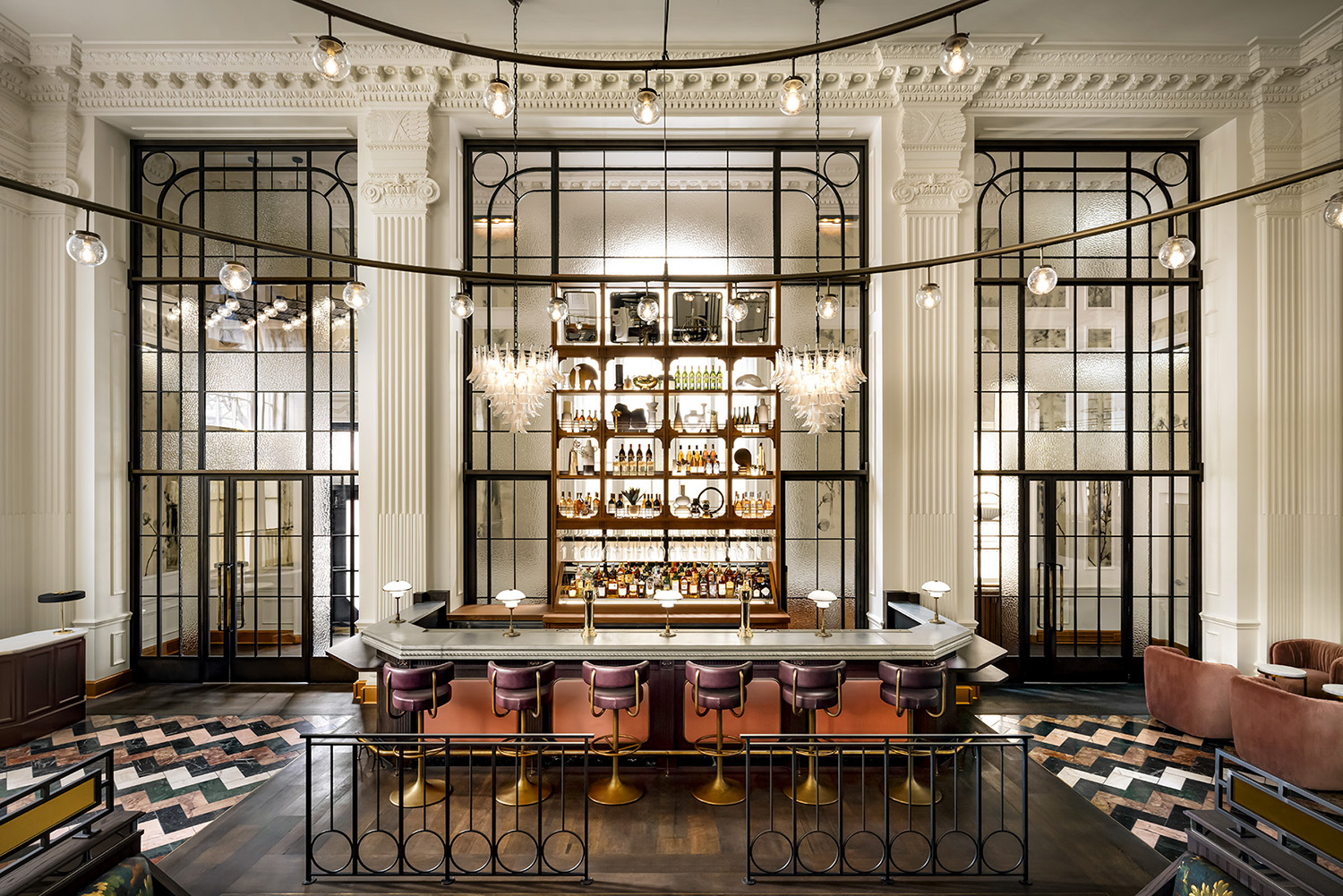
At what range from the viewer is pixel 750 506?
639 centimetres

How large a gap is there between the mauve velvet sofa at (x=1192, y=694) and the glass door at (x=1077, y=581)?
1.11 m

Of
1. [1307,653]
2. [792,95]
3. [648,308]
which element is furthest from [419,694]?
[1307,653]

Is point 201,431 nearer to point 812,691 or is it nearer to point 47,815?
point 47,815

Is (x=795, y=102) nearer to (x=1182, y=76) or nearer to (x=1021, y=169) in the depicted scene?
(x=1021, y=169)

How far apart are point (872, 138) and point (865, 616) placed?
16.3ft

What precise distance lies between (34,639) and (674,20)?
7898 mm

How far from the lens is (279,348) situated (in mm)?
6934

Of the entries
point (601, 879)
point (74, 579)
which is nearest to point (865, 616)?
point (601, 879)

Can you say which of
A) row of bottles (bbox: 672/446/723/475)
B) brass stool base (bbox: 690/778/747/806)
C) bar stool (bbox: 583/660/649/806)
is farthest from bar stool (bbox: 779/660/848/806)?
row of bottles (bbox: 672/446/723/475)

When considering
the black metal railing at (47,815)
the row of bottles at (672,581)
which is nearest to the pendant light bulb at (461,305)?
the row of bottles at (672,581)

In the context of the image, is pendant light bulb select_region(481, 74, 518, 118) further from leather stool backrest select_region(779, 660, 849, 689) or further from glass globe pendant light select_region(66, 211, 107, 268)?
leather stool backrest select_region(779, 660, 849, 689)

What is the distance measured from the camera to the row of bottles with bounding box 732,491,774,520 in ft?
20.7

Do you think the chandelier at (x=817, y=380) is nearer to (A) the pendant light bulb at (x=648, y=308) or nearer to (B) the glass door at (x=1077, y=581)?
(A) the pendant light bulb at (x=648, y=308)

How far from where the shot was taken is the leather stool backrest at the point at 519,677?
4387 millimetres
